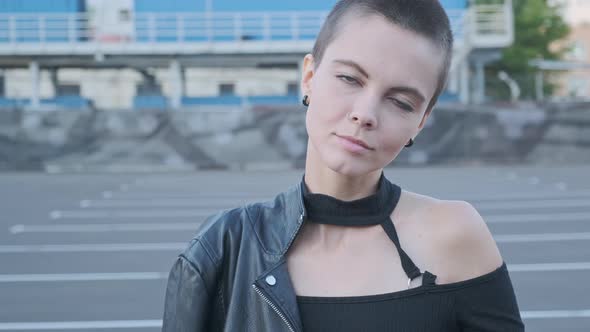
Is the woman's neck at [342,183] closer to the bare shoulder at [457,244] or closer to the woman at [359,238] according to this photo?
the woman at [359,238]

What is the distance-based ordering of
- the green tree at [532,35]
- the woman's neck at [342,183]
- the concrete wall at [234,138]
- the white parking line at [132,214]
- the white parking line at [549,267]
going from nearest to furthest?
1. the woman's neck at [342,183]
2. the white parking line at [549,267]
3. the white parking line at [132,214]
4. the concrete wall at [234,138]
5. the green tree at [532,35]

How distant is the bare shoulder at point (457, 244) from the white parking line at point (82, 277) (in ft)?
19.8

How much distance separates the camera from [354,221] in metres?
1.53

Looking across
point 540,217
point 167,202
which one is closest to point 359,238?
point 540,217

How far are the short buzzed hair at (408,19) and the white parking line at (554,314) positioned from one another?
4.66m

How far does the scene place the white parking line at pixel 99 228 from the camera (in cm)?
1037

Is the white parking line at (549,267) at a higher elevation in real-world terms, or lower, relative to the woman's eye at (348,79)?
lower

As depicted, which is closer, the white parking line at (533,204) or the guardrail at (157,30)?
the white parking line at (533,204)

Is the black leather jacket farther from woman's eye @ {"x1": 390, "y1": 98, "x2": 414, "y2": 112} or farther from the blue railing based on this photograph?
the blue railing

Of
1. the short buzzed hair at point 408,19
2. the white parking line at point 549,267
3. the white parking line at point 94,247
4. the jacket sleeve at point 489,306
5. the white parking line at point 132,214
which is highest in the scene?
the short buzzed hair at point 408,19

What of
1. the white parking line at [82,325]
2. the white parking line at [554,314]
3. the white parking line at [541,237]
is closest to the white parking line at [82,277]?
the white parking line at [82,325]

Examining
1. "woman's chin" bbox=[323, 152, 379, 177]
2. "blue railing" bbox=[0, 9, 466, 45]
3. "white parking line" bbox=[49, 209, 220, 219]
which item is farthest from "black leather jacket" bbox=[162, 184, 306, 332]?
"blue railing" bbox=[0, 9, 466, 45]

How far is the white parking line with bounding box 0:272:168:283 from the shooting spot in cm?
732

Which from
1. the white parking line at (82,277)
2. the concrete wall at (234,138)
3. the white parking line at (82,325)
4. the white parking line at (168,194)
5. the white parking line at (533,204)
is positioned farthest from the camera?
the concrete wall at (234,138)
